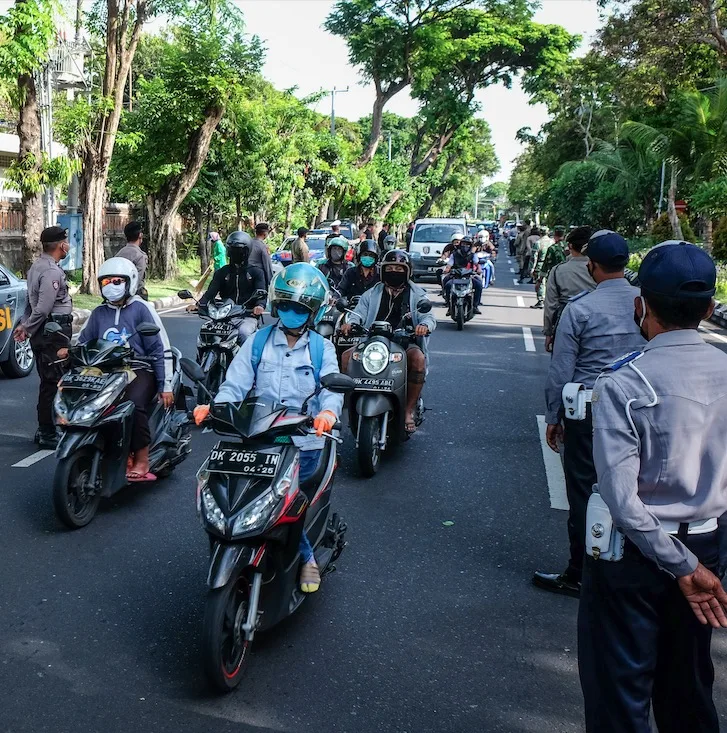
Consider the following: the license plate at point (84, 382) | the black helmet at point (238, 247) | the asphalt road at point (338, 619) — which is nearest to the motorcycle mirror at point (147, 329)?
the license plate at point (84, 382)

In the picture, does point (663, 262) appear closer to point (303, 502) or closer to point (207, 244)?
point (303, 502)

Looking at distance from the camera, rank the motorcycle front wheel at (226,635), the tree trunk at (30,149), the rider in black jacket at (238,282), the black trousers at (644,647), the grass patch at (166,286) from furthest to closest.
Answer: the grass patch at (166,286) < the tree trunk at (30,149) < the rider in black jacket at (238,282) < the motorcycle front wheel at (226,635) < the black trousers at (644,647)

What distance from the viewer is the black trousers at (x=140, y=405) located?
240 inches

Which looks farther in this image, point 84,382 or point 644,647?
point 84,382

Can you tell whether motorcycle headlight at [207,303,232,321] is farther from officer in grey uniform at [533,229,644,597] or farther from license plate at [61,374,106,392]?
A: officer in grey uniform at [533,229,644,597]

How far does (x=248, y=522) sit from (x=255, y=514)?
4 centimetres

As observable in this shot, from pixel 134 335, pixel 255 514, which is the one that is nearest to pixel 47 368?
pixel 134 335

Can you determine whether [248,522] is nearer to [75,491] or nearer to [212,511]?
[212,511]

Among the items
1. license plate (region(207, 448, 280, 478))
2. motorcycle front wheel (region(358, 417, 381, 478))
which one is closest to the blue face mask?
license plate (region(207, 448, 280, 478))

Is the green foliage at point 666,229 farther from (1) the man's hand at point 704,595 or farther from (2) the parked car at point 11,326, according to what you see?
(1) the man's hand at point 704,595

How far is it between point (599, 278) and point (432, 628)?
1.99 m

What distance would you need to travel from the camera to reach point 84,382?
19.1 feet

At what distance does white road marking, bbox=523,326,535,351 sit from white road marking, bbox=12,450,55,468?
797 cm

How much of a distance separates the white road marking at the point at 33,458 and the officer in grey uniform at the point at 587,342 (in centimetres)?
425
